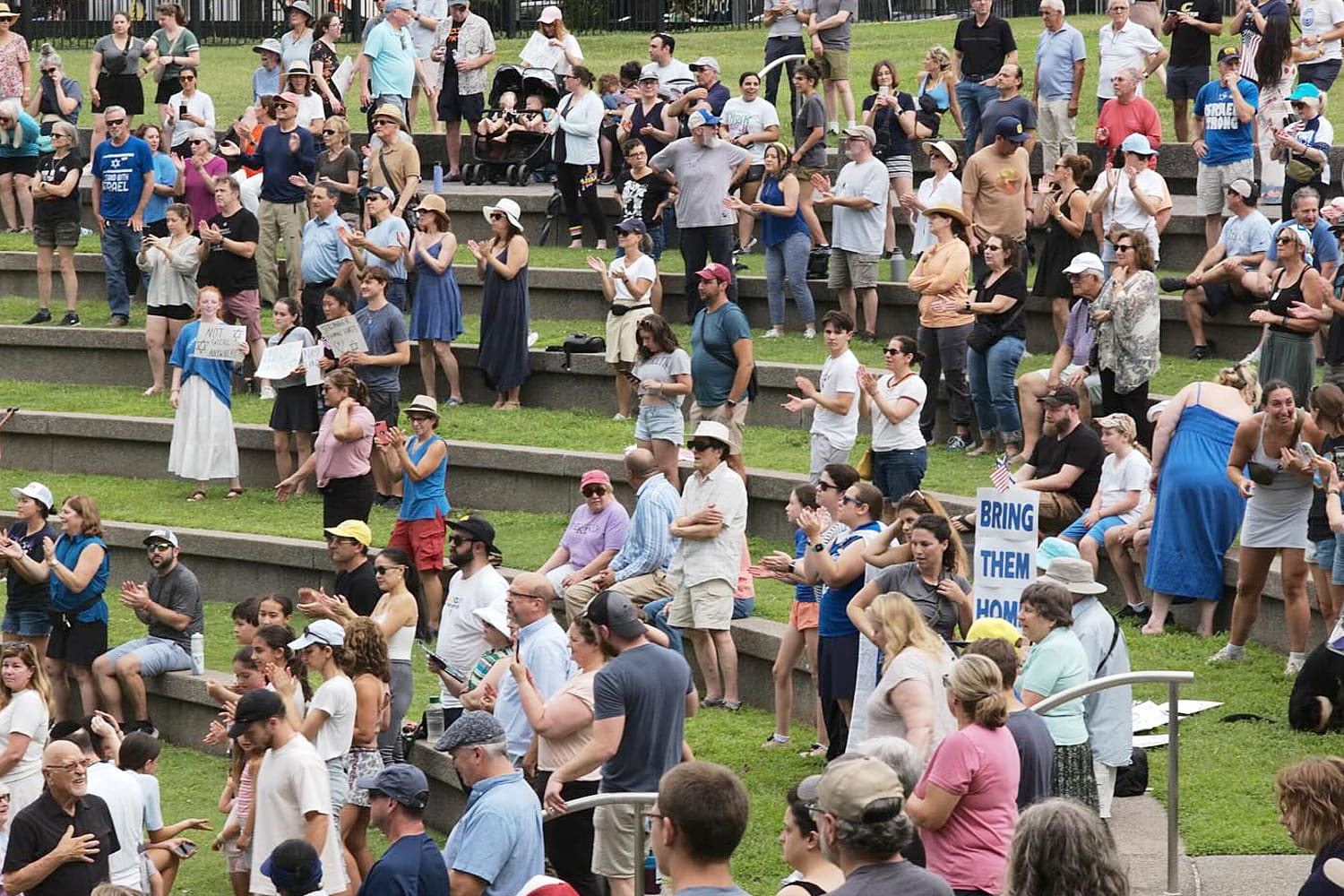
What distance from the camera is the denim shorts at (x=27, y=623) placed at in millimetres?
13867

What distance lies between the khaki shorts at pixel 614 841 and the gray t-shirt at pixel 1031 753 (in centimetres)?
210

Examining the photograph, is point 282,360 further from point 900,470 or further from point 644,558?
point 900,470

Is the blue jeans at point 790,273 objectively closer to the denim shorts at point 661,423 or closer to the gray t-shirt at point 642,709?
the denim shorts at point 661,423

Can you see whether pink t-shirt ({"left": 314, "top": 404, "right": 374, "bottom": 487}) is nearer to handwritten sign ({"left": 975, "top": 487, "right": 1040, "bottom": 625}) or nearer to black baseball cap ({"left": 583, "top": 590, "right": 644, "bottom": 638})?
handwritten sign ({"left": 975, "top": 487, "right": 1040, "bottom": 625})

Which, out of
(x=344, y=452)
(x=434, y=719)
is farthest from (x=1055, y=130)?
(x=434, y=719)

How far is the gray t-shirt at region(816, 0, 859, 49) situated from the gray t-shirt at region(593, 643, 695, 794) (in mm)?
14645

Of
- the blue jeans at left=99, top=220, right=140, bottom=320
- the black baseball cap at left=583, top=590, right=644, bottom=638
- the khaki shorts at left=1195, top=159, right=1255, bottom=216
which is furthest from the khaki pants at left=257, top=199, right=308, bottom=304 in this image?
the black baseball cap at left=583, top=590, right=644, bottom=638

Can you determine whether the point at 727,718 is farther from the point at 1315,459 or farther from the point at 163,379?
the point at 163,379

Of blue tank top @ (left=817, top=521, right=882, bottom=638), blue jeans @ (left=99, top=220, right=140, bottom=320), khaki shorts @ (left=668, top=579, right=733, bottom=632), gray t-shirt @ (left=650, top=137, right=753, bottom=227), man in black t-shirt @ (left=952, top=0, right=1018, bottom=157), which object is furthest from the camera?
man in black t-shirt @ (left=952, top=0, right=1018, bottom=157)

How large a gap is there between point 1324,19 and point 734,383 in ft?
26.9

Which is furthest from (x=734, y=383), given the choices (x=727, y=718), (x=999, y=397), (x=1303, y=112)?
(x=1303, y=112)

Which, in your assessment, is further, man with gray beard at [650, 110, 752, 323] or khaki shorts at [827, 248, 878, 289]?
man with gray beard at [650, 110, 752, 323]

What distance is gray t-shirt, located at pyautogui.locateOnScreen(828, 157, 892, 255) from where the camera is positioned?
1762 centimetres

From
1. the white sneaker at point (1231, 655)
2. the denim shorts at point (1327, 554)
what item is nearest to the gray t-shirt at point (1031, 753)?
the denim shorts at point (1327, 554)
